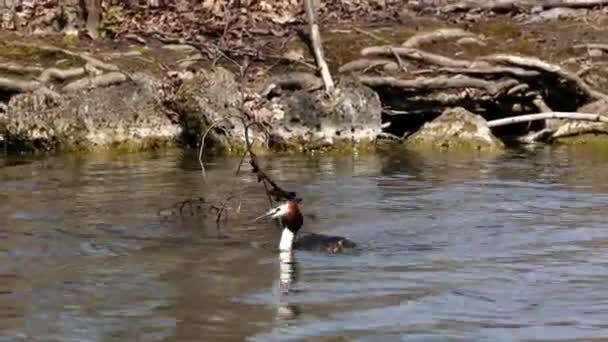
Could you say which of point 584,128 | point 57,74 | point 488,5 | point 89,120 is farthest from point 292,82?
point 488,5

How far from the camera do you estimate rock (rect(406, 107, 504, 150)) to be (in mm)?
18969

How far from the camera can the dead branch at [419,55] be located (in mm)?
19875

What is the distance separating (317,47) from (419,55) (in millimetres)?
1562

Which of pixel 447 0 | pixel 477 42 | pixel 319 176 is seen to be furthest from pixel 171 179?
pixel 447 0

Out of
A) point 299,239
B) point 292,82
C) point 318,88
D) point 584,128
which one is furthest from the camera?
point 584,128

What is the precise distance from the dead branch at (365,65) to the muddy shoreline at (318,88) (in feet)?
0.05

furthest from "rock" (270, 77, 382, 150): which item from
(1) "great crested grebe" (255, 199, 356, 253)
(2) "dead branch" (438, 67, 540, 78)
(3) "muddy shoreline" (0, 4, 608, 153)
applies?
(1) "great crested grebe" (255, 199, 356, 253)

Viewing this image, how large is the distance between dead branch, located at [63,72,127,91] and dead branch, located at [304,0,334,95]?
2.79m

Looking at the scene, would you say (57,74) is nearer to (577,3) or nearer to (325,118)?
(325,118)

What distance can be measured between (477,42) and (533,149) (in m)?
2.23

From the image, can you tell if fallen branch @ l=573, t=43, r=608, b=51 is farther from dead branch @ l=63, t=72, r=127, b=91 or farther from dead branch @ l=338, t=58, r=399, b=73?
dead branch @ l=63, t=72, r=127, b=91

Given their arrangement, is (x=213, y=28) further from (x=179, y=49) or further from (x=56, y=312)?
(x=56, y=312)

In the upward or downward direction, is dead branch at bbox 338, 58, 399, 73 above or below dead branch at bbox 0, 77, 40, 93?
above

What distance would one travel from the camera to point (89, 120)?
19.0 metres
